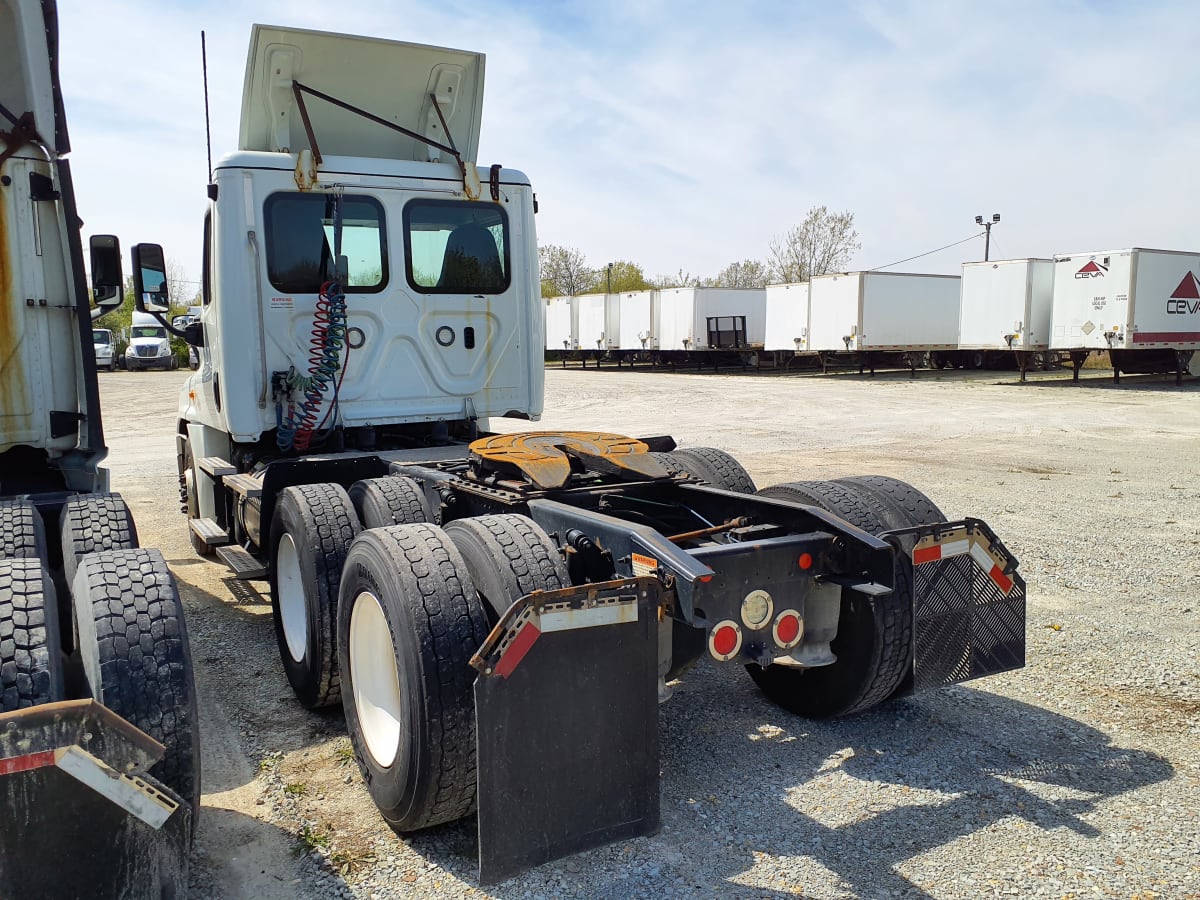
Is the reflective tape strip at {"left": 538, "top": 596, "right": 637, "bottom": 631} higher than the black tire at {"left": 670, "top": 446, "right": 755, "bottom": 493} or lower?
lower

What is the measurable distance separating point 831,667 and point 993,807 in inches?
30.6

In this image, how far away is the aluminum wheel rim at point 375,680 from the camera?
3318mm

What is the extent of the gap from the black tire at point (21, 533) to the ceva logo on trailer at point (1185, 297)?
25.3 metres

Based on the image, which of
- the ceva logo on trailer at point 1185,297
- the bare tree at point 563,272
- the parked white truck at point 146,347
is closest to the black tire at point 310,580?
the ceva logo on trailer at point 1185,297

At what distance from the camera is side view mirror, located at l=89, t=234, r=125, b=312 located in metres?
5.02

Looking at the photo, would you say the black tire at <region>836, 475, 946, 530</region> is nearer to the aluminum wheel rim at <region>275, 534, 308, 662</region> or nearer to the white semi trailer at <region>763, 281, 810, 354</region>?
the aluminum wheel rim at <region>275, 534, 308, 662</region>

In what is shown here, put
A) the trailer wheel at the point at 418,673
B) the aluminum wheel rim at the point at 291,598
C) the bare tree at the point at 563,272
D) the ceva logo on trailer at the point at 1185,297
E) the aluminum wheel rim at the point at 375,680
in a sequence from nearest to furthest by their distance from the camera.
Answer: the trailer wheel at the point at 418,673, the aluminum wheel rim at the point at 375,680, the aluminum wheel rim at the point at 291,598, the ceva logo on trailer at the point at 1185,297, the bare tree at the point at 563,272

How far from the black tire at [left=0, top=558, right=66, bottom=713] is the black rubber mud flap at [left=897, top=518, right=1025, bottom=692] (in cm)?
276

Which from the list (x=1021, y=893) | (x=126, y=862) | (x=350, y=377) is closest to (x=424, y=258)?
(x=350, y=377)

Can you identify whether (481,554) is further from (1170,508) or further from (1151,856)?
(1170,508)

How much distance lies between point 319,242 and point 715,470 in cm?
279

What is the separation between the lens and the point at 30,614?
2.79 m

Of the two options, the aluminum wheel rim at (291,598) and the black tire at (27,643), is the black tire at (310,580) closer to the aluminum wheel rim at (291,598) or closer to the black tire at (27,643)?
Answer: the aluminum wheel rim at (291,598)

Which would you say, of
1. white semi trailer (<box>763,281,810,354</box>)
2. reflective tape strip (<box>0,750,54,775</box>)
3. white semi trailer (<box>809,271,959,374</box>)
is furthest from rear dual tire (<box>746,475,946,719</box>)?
white semi trailer (<box>763,281,810,354</box>)
